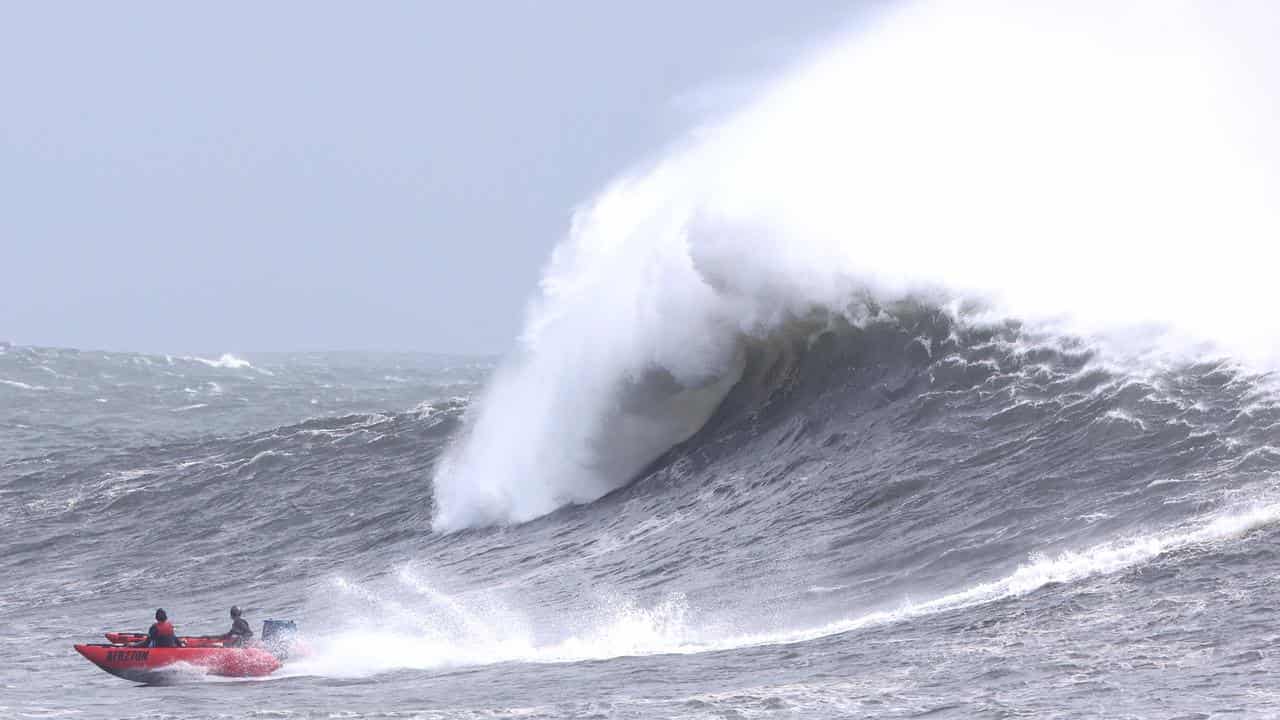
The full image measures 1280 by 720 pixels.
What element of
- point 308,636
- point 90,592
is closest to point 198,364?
point 90,592

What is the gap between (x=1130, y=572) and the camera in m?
12.6

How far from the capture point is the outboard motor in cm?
1494

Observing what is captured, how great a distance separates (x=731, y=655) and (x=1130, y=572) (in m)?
3.42

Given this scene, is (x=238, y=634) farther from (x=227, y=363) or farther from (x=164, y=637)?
(x=227, y=363)

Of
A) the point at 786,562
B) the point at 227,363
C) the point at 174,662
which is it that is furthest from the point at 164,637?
the point at 227,363

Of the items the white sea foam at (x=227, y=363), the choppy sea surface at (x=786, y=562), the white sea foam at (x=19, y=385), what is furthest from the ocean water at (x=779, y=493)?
the white sea foam at (x=227, y=363)

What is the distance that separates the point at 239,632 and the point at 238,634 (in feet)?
0.12

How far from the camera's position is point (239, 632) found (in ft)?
50.2

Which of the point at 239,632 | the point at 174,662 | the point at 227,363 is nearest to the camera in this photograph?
the point at 174,662

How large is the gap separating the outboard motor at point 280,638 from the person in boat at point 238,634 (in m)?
0.24

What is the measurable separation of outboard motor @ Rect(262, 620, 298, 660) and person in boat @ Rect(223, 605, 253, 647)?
24cm

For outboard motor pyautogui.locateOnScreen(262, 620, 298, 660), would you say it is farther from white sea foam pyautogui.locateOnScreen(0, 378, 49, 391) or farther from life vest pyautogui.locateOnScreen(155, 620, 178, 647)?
white sea foam pyautogui.locateOnScreen(0, 378, 49, 391)

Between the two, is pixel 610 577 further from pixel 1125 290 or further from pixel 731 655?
pixel 1125 290

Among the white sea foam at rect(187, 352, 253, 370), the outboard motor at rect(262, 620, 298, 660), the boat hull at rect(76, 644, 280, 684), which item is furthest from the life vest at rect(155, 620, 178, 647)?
the white sea foam at rect(187, 352, 253, 370)
